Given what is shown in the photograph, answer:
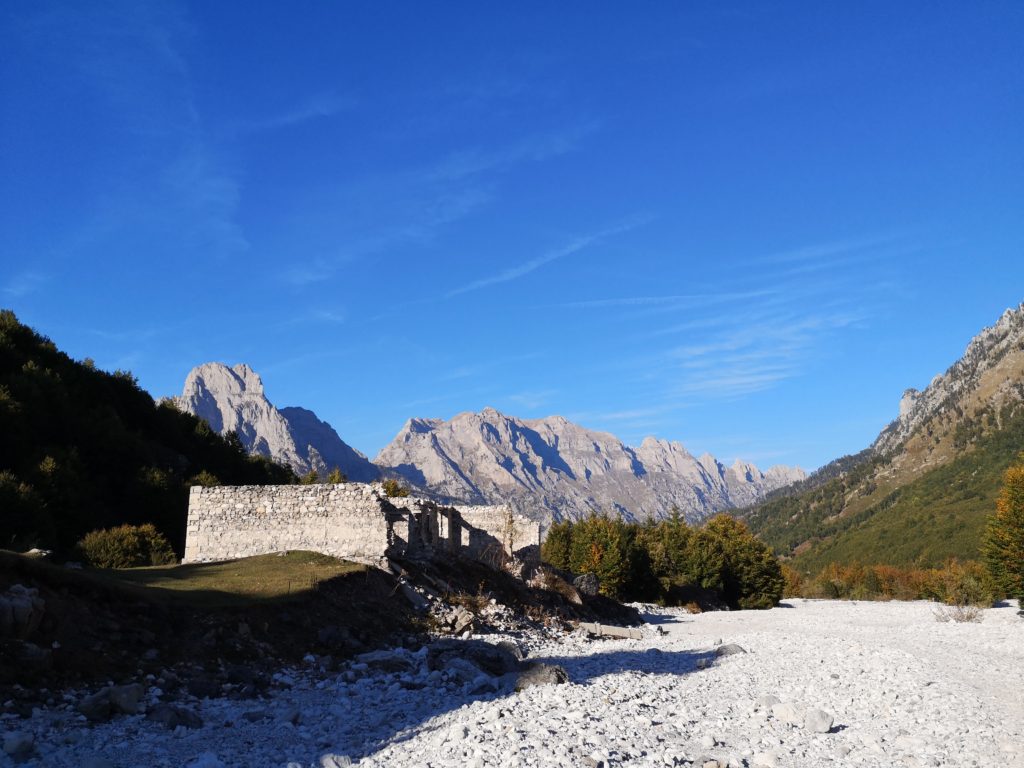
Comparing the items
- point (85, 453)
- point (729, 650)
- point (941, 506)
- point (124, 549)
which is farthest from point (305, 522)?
point (941, 506)

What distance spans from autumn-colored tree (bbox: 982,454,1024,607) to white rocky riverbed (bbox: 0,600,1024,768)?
32224mm

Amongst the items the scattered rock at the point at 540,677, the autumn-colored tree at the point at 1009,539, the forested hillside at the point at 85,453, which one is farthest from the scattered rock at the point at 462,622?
the autumn-colored tree at the point at 1009,539

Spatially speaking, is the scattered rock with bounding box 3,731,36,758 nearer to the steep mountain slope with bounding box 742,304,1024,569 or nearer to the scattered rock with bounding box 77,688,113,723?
the scattered rock with bounding box 77,688,113,723

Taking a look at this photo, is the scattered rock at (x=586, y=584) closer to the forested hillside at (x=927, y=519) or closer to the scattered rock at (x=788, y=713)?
the scattered rock at (x=788, y=713)

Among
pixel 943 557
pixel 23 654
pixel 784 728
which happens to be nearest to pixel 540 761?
pixel 784 728

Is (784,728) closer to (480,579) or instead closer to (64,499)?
(480,579)

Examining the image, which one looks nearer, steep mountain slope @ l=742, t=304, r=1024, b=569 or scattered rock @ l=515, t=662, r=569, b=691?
scattered rock @ l=515, t=662, r=569, b=691

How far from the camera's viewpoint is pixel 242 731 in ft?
38.2

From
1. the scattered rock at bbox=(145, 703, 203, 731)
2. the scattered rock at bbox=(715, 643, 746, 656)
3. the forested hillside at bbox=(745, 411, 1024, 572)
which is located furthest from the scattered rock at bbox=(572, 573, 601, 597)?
the forested hillside at bbox=(745, 411, 1024, 572)

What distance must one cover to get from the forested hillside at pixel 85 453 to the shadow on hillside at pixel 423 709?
901 inches

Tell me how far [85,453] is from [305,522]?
A: 28592mm

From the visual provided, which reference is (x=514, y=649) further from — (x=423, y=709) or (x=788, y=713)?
(x=788, y=713)

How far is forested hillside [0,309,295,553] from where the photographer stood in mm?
37281

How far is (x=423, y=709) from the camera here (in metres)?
13.5
